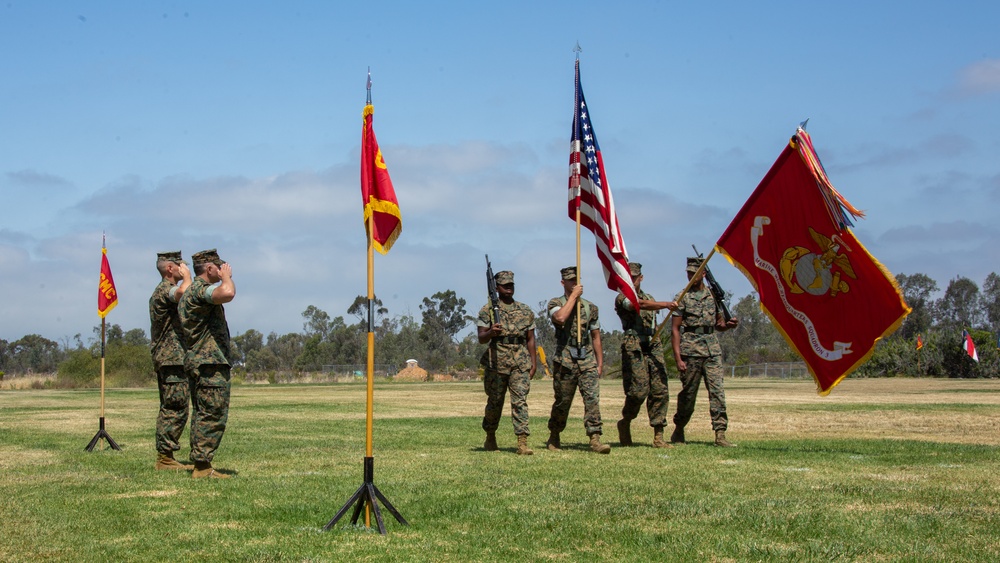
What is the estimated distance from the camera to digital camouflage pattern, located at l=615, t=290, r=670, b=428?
13805mm

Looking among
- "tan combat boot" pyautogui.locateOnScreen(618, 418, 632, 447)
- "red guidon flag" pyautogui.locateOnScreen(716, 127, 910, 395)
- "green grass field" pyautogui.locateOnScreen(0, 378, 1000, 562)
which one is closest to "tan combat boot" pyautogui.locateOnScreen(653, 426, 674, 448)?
"green grass field" pyautogui.locateOnScreen(0, 378, 1000, 562)

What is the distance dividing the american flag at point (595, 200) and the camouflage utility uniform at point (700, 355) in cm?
129

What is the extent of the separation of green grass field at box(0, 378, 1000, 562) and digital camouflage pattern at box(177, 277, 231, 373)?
4.05ft

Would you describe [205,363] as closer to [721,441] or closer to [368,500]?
[368,500]

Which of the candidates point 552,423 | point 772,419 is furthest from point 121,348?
point 552,423

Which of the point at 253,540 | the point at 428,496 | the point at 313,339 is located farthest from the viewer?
the point at 313,339

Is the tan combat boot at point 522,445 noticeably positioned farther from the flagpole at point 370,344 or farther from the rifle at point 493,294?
the flagpole at point 370,344

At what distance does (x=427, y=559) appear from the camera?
645 centimetres

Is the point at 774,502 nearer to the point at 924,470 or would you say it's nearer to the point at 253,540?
the point at 924,470

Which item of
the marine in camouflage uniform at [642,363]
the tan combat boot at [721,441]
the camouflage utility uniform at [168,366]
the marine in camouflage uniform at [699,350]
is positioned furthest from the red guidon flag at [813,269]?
the camouflage utility uniform at [168,366]

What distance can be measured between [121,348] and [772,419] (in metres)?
47.6

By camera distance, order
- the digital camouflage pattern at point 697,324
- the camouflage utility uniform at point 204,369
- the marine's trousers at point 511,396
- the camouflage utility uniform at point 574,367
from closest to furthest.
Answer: the camouflage utility uniform at point 204,369, the marine's trousers at point 511,396, the camouflage utility uniform at point 574,367, the digital camouflage pattern at point 697,324

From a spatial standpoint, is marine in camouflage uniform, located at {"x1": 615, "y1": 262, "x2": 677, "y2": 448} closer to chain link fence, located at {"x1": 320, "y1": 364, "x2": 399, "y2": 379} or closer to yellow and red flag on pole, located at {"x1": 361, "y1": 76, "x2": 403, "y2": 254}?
yellow and red flag on pole, located at {"x1": 361, "y1": 76, "x2": 403, "y2": 254}

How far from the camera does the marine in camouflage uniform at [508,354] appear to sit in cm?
1293
